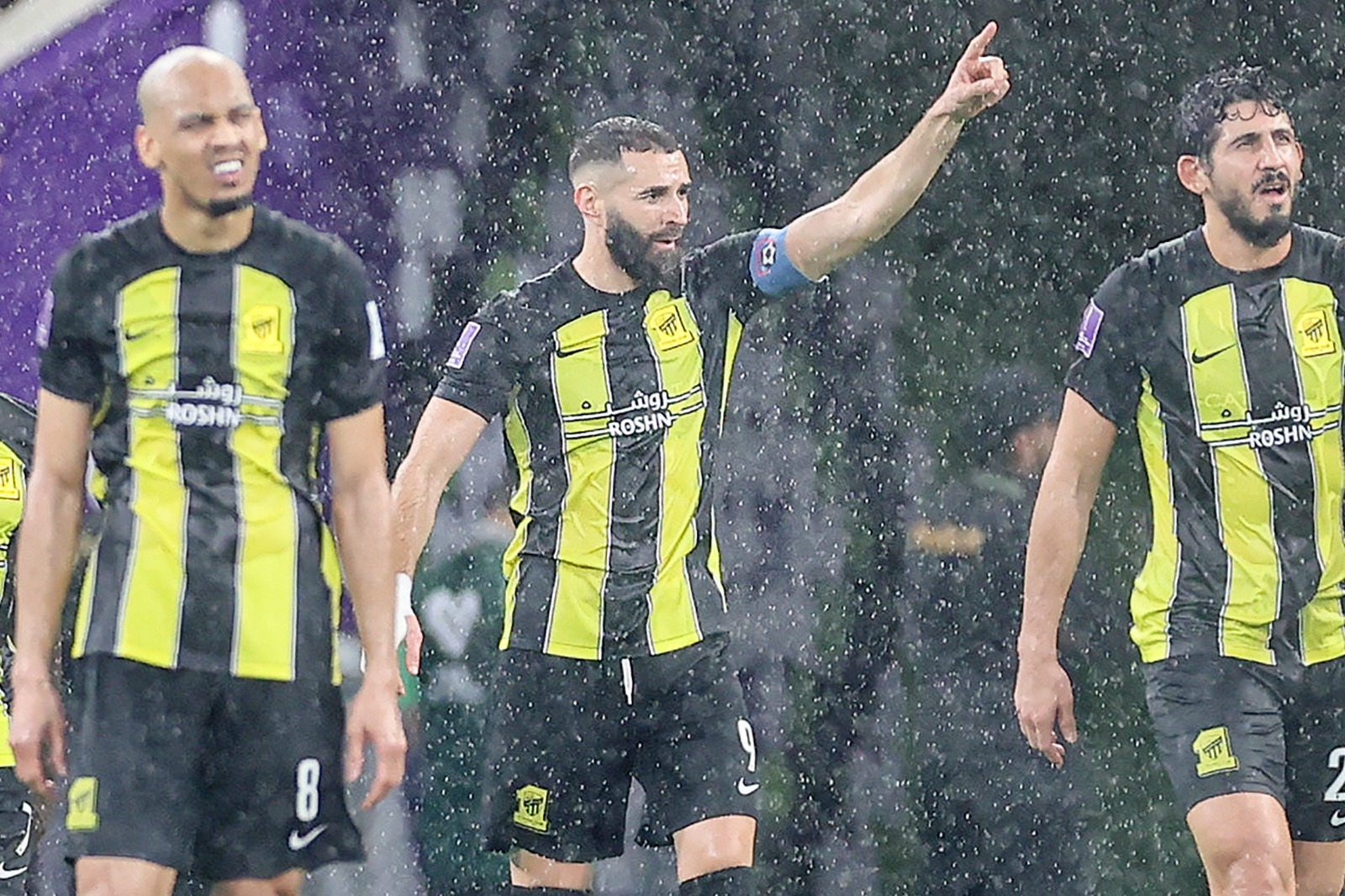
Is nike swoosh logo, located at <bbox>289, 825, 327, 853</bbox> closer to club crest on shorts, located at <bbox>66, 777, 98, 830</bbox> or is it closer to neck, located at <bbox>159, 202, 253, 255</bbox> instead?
club crest on shorts, located at <bbox>66, 777, 98, 830</bbox>

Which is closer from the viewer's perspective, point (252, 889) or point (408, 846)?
point (252, 889)

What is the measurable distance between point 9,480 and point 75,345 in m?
1.40

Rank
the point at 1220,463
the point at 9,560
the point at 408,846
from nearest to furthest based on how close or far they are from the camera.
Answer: the point at 1220,463
the point at 9,560
the point at 408,846

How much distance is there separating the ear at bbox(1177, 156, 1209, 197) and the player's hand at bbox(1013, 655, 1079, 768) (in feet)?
3.54

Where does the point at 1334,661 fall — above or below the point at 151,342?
below

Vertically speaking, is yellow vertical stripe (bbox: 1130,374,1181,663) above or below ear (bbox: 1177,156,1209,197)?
below

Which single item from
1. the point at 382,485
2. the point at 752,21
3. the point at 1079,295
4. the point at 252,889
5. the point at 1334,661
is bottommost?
the point at 252,889

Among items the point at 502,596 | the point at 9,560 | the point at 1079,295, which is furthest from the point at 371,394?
the point at 1079,295

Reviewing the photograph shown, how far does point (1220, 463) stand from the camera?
5492mm

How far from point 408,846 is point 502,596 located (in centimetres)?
70

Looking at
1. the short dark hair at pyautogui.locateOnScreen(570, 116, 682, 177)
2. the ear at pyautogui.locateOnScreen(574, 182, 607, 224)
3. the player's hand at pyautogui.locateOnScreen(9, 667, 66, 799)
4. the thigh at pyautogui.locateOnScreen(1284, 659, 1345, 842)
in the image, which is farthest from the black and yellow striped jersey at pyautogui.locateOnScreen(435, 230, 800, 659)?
the player's hand at pyautogui.locateOnScreen(9, 667, 66, 799)

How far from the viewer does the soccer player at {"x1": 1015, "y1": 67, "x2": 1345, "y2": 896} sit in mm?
5398

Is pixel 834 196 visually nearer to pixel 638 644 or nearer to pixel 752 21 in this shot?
pixel 752 21

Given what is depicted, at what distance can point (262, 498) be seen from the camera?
464cm
